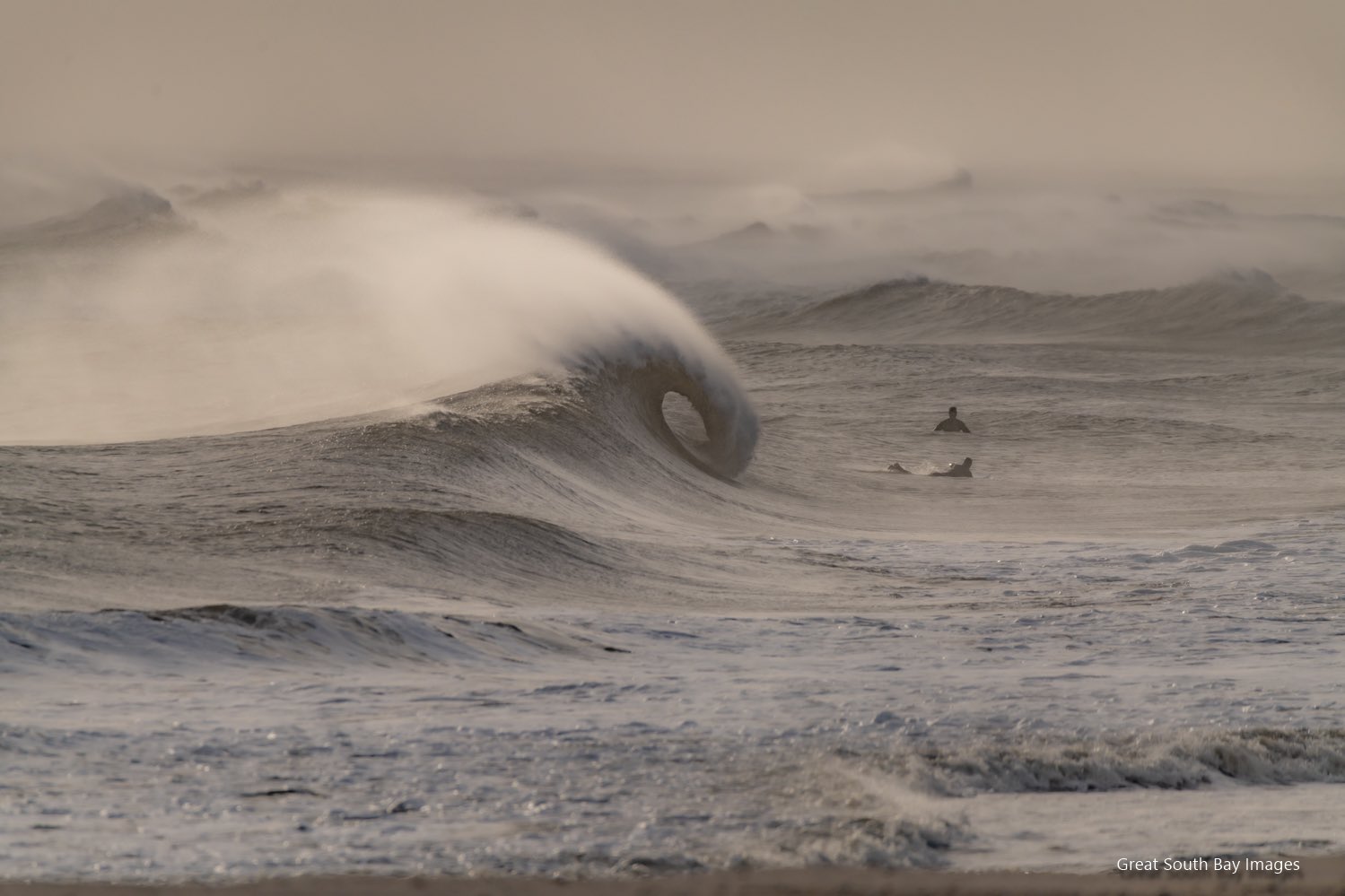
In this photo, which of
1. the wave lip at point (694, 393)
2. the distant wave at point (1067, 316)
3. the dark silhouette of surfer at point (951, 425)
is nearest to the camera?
the wave lip at point (694, 393)

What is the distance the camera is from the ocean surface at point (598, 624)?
17.2 ft

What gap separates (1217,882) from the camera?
480 cm

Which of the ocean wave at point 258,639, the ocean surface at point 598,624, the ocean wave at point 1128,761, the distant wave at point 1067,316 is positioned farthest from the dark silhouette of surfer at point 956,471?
the distant wave at point 1067,316

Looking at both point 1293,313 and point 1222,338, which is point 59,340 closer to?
point 1222,338

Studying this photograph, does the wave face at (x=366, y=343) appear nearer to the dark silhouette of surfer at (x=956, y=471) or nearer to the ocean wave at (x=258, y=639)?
the dark silhouette of surfer at (x=956, y=471)

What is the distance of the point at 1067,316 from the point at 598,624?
240 ft

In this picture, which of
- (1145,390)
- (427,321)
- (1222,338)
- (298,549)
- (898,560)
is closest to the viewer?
(298,549)

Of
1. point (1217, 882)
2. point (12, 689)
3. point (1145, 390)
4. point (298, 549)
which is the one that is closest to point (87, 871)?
point (12, 689)

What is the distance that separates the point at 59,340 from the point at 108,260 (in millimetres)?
40696

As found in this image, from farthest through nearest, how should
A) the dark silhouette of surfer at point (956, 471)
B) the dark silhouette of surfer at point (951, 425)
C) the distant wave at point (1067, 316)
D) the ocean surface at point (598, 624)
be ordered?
1. the distant wave at point (1067, 316)
2. the dark silhouette of surfer at point (951, 425)
3. the dark silhouette of surfer at point (956, 471)
4. the ocean surface at point (598, 624)

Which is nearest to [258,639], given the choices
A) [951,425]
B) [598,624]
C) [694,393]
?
[598,624]

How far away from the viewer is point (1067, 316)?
79.1 m

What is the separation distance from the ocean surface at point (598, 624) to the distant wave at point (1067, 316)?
1937 inches

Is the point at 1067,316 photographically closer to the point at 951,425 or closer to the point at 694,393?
the point at 951,425
